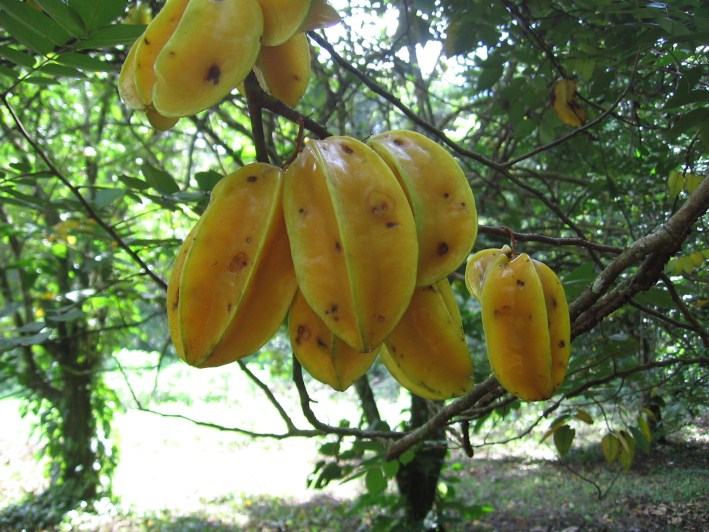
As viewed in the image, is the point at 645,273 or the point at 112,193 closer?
the point at 645,273

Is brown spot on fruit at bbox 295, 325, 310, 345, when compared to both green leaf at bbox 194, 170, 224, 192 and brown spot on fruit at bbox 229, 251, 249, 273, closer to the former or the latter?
brown spot on fruit at bbox 229, 251, 249, 273

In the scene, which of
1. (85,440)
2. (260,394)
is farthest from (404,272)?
(260,394)

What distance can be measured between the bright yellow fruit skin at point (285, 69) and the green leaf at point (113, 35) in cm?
34

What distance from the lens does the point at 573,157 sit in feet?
11.7

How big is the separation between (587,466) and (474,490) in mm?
1338

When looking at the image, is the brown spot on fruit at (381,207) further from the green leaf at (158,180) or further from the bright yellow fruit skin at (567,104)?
the bright yellow fruit skin at (567,104)

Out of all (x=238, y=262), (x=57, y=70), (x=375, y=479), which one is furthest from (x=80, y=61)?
(x=375, y=479)

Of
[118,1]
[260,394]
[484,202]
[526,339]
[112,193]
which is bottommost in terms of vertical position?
[526,339]

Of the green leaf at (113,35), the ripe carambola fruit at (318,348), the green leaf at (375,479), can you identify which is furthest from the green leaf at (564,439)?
the green leaf at (113,35)

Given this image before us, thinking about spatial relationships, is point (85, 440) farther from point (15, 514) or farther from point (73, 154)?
point (73, 154)

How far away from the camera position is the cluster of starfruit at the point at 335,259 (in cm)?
73

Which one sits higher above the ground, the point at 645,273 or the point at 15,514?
the point at 15,514

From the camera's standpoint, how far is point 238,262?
787 millimetres

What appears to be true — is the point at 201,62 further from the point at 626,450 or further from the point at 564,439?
the point at 626,450
